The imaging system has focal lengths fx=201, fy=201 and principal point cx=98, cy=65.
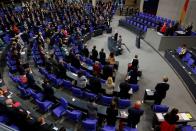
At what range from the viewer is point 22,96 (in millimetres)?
8977

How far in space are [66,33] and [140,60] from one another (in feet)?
19.1

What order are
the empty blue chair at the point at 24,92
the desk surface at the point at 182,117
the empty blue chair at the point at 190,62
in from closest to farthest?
the desk surface at the point at 182,117 < the empty blue chair at the point at 24,92 < the empty blue chair at the point at 190,62

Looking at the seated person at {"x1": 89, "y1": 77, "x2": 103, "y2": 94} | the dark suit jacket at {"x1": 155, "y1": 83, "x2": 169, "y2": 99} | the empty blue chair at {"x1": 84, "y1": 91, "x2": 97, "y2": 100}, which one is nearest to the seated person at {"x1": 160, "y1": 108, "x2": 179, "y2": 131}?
the dark suit jacket at {"x1": 155, "y1": 83, "x2": 169, "y2": 99}

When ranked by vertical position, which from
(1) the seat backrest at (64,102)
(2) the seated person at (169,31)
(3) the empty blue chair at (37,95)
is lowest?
(3) the empty blue chair at (37,95)

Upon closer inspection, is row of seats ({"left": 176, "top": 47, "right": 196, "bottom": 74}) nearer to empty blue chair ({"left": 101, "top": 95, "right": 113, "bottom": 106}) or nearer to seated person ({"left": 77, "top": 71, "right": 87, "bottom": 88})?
empty blue chair ({"left": 101, "top": 95, "right": 113, "bottom": 106})

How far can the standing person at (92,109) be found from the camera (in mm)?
6629

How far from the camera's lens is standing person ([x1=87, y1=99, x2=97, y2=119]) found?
6629 mm

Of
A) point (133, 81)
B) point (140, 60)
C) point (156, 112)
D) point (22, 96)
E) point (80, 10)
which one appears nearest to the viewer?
point (156, 112)

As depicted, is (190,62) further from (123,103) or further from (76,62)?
(76,62)

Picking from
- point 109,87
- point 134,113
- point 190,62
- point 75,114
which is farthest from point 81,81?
point 190,62

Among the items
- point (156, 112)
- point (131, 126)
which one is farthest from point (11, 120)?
point (156, 112)

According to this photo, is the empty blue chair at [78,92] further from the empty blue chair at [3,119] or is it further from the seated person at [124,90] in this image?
the empty blue chair at [3,119]

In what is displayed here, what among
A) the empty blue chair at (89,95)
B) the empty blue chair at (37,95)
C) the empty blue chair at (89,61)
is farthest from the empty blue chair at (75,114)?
the empty blue chair at (89,61)

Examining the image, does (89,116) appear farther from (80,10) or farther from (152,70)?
(80,10)
